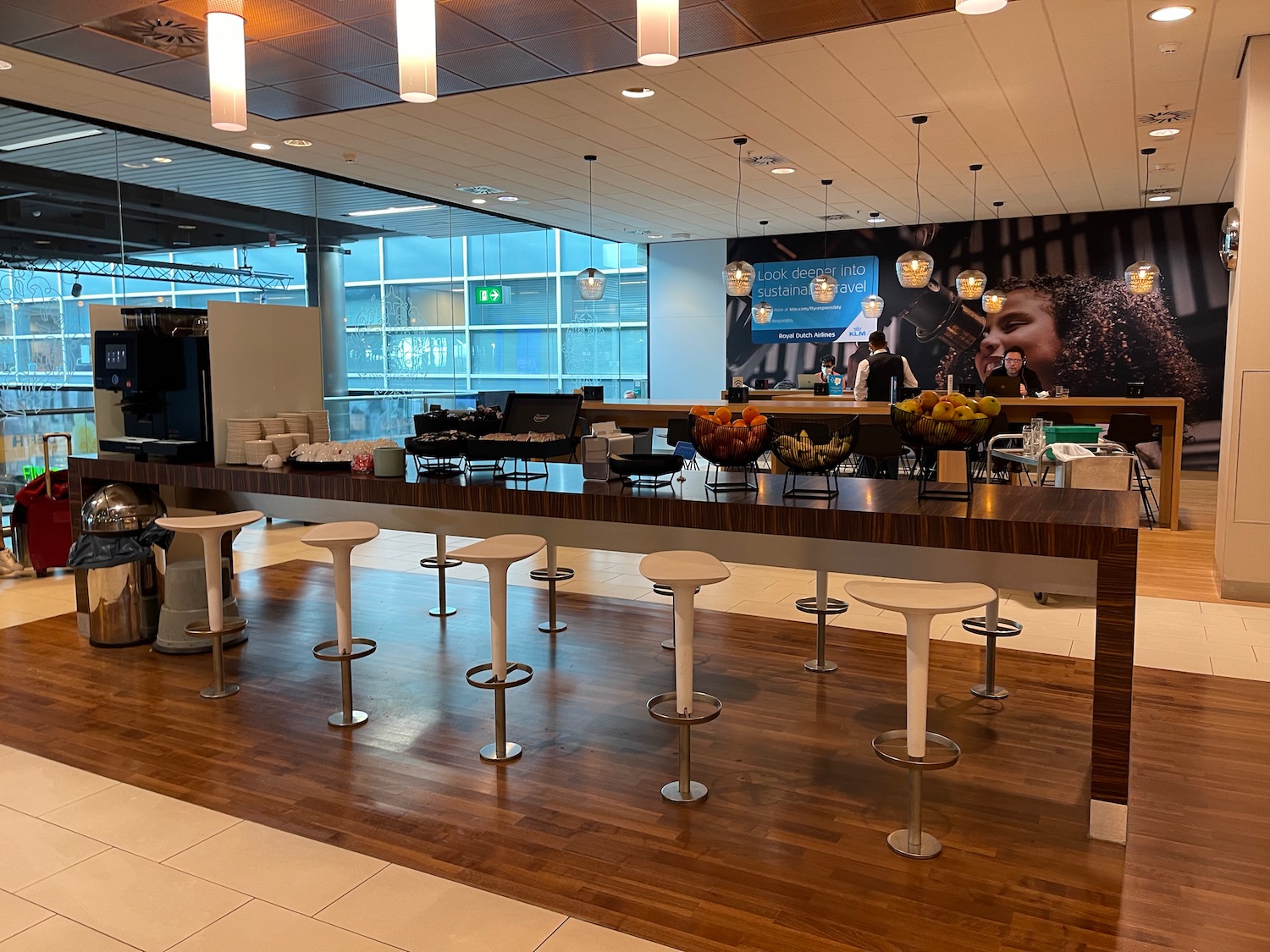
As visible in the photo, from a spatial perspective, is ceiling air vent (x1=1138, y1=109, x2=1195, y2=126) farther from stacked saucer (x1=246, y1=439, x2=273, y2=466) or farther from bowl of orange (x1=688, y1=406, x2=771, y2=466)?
stacked saucer (x1=246, y1=439, x2=273, y2=466)

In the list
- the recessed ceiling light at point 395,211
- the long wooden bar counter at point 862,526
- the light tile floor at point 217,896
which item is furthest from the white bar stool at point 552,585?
the recessed ceiling light at point 395,211

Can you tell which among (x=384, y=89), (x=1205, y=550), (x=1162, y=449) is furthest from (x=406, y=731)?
Result: (x=1162, y=449)

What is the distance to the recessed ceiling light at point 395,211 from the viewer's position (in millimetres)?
10000

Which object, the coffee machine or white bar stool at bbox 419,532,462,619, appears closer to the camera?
the coffee machine

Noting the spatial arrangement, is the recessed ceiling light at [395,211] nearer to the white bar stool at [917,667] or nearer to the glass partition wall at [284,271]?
the glass partition wall at [284,271]

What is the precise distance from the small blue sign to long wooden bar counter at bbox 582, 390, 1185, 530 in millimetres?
4593

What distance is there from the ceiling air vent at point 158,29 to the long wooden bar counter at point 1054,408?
4423mm

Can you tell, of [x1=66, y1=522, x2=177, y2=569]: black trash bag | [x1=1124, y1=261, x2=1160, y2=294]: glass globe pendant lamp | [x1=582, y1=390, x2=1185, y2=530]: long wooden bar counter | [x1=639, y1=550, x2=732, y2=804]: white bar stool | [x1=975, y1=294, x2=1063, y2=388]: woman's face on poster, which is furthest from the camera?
[x1=975, y1=294, x2=1063, y2=388]: woman's face on poster

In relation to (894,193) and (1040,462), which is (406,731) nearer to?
(1040,462)

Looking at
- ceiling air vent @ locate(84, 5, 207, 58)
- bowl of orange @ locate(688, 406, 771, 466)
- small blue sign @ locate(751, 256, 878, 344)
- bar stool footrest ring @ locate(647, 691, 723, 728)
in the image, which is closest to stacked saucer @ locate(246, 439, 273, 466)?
ceiling air vent @ locate(84, 5, 207, 58)

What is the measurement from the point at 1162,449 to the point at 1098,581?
6.52 meters

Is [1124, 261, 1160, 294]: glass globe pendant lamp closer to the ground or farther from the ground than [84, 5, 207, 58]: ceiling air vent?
closer to the ground

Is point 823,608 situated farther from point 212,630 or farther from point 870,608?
point 212,630

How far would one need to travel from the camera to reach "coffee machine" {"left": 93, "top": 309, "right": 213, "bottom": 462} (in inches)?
181
